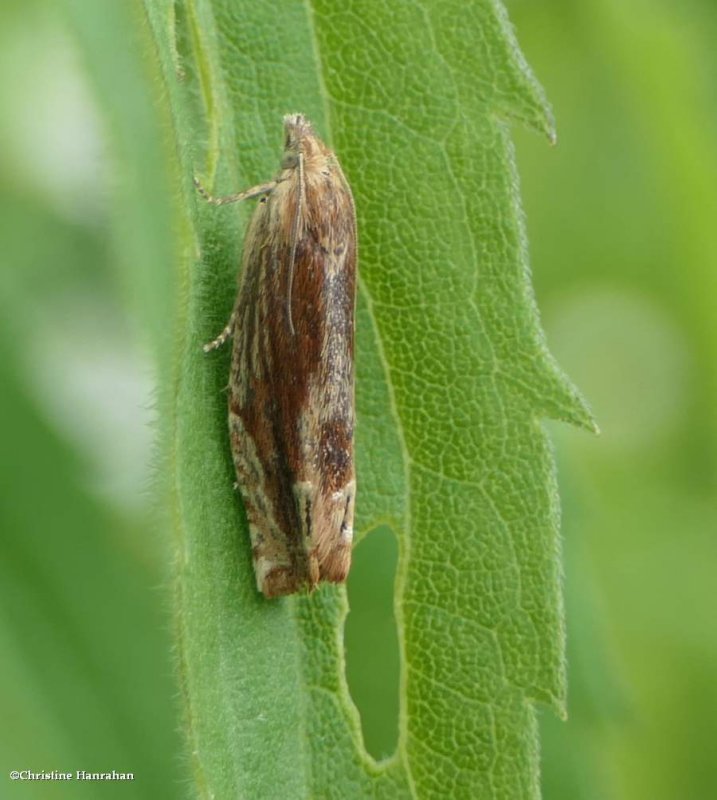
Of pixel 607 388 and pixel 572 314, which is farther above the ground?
pixel 572 314

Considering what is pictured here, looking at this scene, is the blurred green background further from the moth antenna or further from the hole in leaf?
the moth antenna

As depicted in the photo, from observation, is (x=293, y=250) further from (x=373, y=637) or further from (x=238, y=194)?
(x=373, y=637)

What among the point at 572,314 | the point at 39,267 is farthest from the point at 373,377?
the point at 572,314

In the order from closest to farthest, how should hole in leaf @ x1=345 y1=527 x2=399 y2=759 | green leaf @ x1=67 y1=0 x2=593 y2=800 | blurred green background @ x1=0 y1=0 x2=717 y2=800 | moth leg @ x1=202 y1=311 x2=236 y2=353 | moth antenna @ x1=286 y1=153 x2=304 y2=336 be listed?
1. green leaf @ x1=67 y1=0 x2=593 y2=800
2. moth leg @ x1=202 y1=311 x2=236 y2=353
3. moth antenna @ x1=286 y1=153 x2=304 y2=336
4. hole in leaf @ x1=345 y1=527 x2=399 y2=759
5. blurred green background @ x1=0 y1=0 x2=717 y2=800

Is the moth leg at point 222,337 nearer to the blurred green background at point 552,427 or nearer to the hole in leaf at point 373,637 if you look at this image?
the blurred green background at point 552,427

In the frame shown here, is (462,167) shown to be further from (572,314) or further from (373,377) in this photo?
(572,314)

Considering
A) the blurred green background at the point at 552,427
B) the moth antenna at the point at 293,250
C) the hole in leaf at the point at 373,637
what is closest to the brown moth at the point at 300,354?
the moth antenna at the point at 293,250

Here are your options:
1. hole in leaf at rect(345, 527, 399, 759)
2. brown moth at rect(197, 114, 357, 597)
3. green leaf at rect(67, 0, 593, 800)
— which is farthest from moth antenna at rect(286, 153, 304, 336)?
hole in leaf at rect(345, 527, 399, 759)

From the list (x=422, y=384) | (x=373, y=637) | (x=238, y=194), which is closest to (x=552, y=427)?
(x=373, y=637)
